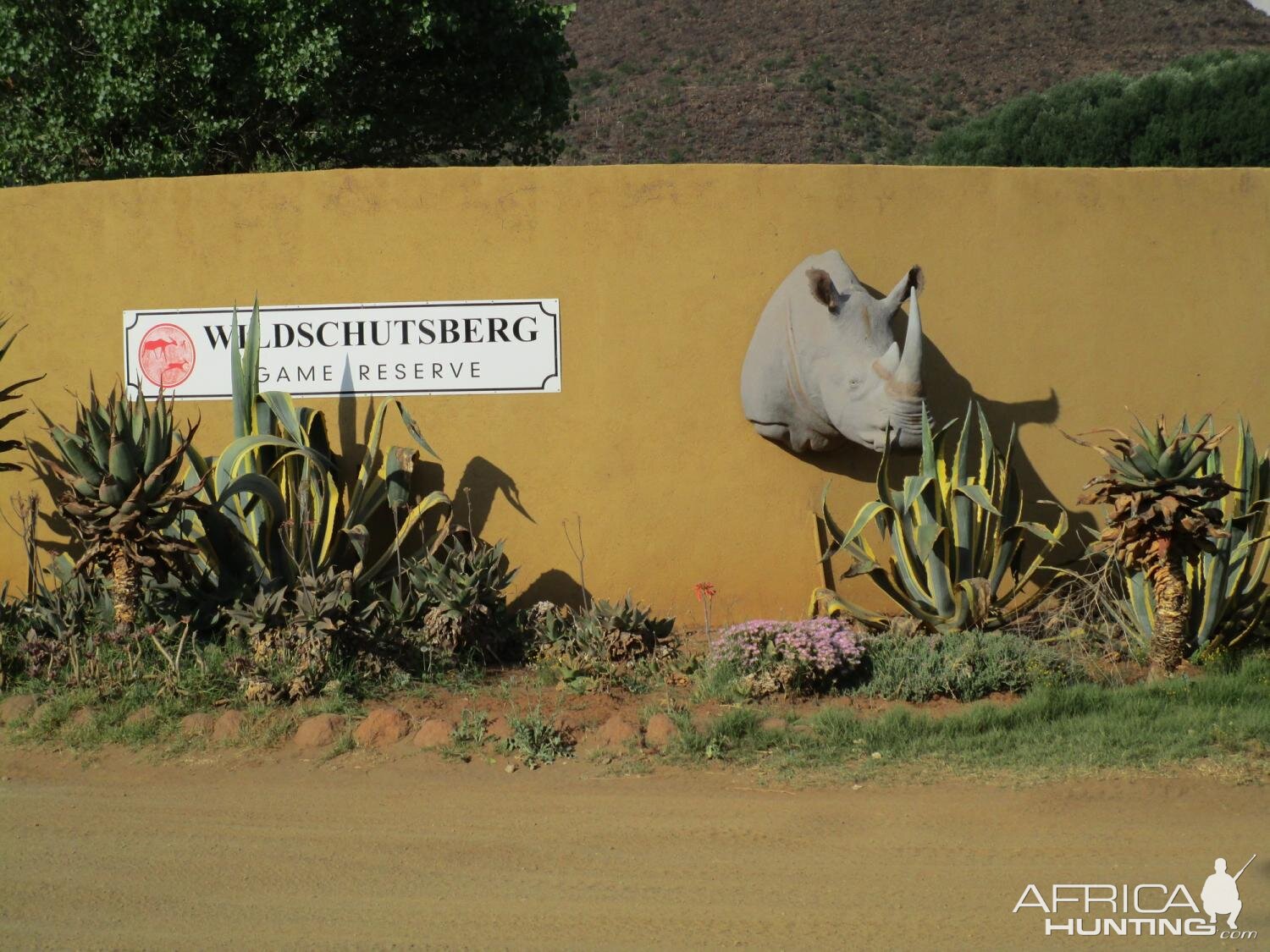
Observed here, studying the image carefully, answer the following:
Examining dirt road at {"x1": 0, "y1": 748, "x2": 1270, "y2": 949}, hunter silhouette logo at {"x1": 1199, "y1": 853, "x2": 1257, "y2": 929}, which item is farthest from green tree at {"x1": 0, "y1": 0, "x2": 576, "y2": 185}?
hunter silhouette logo at {"x1": 1199, "y1": 853, "x2": 1257, "y2": 929}

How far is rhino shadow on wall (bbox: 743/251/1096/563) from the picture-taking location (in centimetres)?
733

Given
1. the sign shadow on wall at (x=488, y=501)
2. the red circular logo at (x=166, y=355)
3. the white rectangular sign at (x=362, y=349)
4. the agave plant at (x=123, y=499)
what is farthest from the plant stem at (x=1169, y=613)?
the red circular logo at (x=166, y=355)

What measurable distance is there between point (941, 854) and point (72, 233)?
20.7ft

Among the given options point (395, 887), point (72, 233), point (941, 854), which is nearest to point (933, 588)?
point (941, 854)

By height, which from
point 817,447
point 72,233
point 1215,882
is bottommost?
point 1215,882

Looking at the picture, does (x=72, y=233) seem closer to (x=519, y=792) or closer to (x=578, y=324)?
(x=578, y=324)

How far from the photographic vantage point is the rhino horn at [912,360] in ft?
22.9

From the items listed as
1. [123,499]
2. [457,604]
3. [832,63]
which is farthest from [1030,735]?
[832,63]

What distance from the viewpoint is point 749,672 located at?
6.75m

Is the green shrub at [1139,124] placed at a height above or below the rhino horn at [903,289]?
above

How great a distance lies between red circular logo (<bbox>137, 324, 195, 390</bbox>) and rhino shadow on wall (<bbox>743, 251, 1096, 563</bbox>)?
3.40 metres

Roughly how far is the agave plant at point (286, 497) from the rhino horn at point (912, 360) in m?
2.69

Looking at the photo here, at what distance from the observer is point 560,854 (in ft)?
16.7

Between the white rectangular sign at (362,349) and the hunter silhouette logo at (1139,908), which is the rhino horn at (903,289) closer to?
the white rectangular sign at (362,349)
